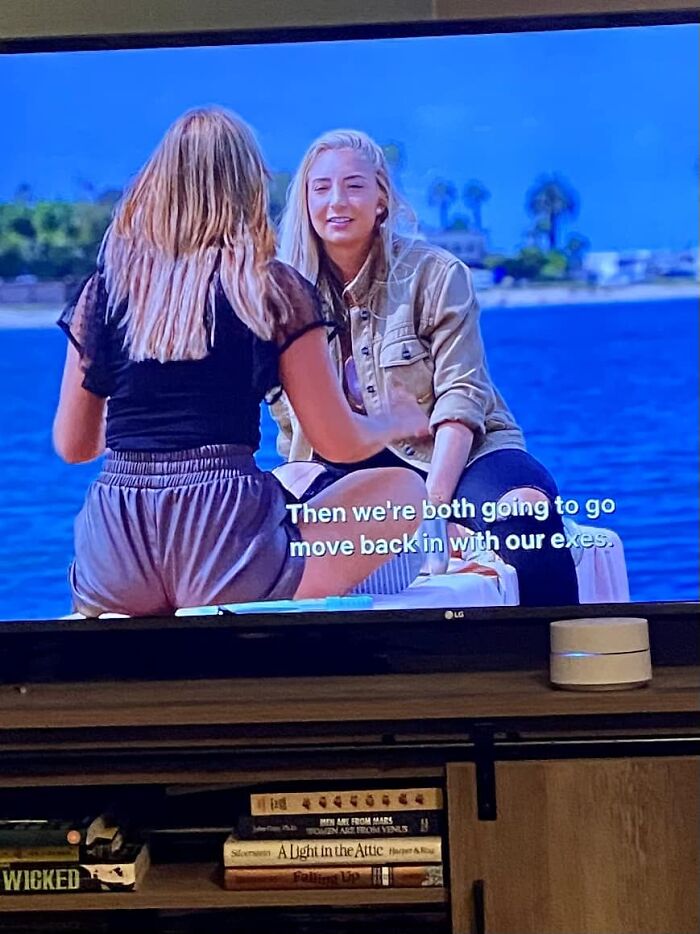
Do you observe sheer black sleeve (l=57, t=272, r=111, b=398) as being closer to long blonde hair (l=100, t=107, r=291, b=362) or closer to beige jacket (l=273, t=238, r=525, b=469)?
long blonde hair (l=100, t=107, r=291, b=362)

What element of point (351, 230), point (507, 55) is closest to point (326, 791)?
point (351, 230)

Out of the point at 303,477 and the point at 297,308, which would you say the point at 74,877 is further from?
the point at 297,308

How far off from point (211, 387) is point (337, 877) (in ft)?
2.95

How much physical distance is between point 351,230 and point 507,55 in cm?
43

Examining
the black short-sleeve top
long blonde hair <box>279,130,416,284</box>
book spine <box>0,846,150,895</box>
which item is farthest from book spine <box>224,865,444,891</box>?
long blonde hair <box>279,130,416,284</box>

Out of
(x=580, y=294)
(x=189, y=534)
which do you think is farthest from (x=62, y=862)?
(x=580, y=294)

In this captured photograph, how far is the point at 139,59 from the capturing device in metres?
2.32

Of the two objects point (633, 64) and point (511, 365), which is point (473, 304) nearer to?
point (511, 365)

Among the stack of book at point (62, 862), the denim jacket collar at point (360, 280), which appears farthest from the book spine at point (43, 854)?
the denim jacket collar at point (360, 280)

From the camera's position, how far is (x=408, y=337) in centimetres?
229

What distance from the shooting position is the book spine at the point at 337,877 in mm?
2018

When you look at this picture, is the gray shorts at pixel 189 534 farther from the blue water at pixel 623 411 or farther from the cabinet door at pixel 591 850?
the cabinet door at pixel 591 850

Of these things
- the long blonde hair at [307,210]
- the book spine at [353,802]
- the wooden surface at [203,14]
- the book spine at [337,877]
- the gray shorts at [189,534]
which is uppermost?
the wooden surface at [203,14]

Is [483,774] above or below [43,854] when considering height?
above
